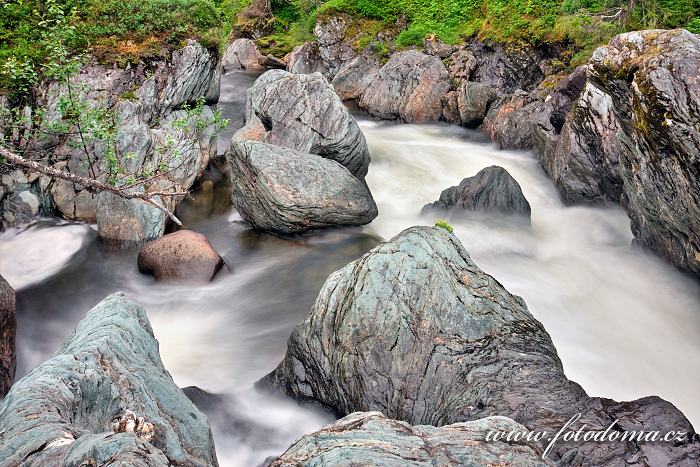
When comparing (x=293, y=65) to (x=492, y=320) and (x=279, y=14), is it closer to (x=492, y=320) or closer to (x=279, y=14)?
(x=279, y=14)

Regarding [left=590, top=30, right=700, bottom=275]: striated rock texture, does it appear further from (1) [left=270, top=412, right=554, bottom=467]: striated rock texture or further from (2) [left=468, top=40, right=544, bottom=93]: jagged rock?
(2) [left=468, top=40, right=544, bottom=93]: jagged rock

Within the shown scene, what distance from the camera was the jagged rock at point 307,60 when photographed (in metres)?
29.9

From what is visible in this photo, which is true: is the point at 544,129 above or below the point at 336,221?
above

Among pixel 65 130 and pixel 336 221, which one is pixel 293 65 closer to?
pixel 336 221

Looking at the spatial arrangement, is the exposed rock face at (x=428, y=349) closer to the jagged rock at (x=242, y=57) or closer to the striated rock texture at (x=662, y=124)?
the striated rock texture at (x=662, y=124)

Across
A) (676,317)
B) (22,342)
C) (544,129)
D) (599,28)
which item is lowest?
(22,342)

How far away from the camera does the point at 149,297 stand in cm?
1024

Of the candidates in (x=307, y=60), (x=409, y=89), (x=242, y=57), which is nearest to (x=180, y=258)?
(x=409, y=89)

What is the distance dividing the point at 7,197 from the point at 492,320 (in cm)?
1147

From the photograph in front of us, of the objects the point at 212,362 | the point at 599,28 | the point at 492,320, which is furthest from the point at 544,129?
the point at 212,362

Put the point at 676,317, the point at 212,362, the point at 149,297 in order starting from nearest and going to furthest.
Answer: the point at 212,362 < the point at 676,317 < the point at 149,297

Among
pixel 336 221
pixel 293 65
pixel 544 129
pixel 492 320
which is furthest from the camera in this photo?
pixel 293 65

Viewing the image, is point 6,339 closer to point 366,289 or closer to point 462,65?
point 366,289

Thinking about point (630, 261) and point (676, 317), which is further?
point (630, 261)
